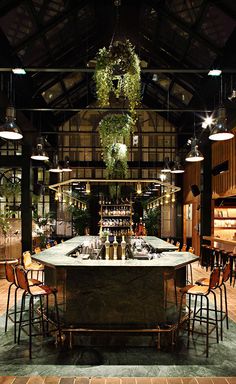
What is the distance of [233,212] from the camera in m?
11.3

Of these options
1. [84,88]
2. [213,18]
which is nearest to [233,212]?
[213,18]

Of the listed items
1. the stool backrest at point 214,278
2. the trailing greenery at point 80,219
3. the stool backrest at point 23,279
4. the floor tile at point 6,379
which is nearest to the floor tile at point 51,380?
the floor tile at point 6,379

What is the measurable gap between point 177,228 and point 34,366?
38.8 ft

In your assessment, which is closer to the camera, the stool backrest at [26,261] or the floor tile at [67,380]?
the floor tile at [67,380]

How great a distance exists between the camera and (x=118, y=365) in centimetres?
368

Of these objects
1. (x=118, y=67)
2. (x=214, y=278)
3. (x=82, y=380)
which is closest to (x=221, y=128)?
(x=118, y=67)

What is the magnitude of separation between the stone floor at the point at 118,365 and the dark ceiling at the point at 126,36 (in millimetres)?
4085

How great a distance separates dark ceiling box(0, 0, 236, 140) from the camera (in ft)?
20.7

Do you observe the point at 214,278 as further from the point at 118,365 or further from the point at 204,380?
the point at 118,365

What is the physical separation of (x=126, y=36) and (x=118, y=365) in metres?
6.42

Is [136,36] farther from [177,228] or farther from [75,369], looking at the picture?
[177,228]

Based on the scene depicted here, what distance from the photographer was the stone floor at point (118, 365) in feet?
11.1

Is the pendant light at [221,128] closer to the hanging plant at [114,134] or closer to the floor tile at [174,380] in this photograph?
the hanging plant at [114,134]

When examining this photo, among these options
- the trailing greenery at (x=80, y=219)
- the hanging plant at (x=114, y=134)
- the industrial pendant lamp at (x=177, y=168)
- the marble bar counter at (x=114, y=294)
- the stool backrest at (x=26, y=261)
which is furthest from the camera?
the trailing greenery at (x=80, y=219)
